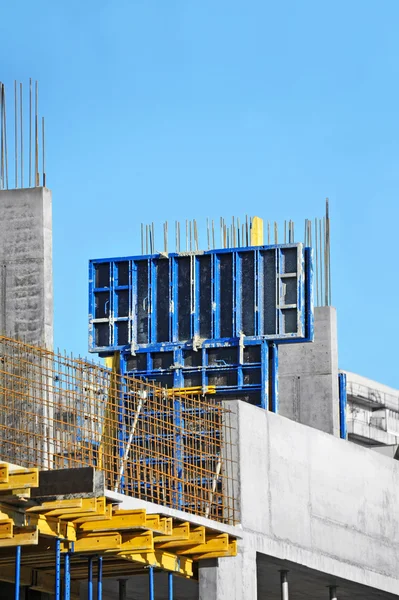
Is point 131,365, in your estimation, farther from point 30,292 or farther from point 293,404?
point 30,292

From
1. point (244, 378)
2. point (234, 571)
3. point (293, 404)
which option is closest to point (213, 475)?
point (234, 571)

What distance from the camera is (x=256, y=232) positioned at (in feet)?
107

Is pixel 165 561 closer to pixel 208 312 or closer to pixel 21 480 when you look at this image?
pixel 21 480

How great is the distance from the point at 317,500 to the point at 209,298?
6864 millimetres

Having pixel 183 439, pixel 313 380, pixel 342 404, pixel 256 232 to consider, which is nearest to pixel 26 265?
pixel 183 439

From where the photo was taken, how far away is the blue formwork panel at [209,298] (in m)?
30.3

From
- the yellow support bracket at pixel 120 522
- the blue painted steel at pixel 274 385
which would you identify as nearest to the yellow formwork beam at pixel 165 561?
the yellow support bracket at pixel 120 522

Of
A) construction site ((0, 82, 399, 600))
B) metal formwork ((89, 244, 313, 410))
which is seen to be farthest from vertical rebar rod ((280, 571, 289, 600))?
metal formwork ((89, 244, 313, 410))

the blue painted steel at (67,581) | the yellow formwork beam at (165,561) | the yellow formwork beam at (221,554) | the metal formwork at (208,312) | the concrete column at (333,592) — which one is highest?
the metal formwork at (208,312)

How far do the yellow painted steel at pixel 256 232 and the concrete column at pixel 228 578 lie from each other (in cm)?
1131

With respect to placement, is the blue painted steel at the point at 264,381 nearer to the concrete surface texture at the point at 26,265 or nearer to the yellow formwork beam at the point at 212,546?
the concrete surface texture at the point at 26,265

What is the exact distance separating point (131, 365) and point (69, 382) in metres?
10.3

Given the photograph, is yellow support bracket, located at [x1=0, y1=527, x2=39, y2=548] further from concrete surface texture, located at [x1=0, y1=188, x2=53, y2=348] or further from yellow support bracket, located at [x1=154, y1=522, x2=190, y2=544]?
concrete surface texture, located at [x1=0, y1=188, x2=53, y2=348]

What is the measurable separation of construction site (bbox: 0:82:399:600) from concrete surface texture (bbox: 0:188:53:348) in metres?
0.02
